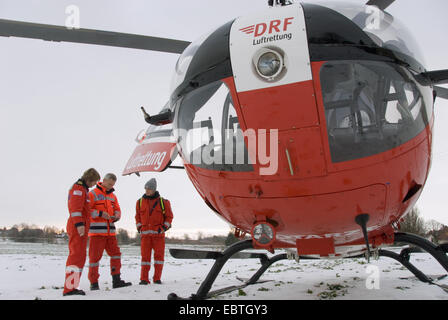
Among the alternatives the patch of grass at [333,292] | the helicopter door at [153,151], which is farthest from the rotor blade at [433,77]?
the helicopter door at [153,151]

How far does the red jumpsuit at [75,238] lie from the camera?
149 inches

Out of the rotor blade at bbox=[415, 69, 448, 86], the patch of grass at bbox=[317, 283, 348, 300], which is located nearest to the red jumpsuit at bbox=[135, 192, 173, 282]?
the patch of grass at bbox=[317, 283, 348, 300]

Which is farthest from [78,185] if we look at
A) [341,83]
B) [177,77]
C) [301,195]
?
[341,83]

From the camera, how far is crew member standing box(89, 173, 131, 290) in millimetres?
4430

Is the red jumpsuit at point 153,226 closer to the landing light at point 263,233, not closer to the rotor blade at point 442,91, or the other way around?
the landing light at point 263,233

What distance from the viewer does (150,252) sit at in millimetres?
5020

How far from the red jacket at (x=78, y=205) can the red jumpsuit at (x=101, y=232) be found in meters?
0.48

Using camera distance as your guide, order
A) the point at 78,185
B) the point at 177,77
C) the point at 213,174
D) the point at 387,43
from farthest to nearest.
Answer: the point at 78,185
the point at 177,77
the point at 213,174
the point at 387,43

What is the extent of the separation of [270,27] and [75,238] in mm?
3441

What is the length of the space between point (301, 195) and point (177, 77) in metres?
1.13

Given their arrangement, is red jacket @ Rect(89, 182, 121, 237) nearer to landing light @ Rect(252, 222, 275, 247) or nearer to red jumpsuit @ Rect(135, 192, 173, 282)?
red jumpsuit @ Rect(135, 192, 173, 282)

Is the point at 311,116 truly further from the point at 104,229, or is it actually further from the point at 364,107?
the point at 104,229
